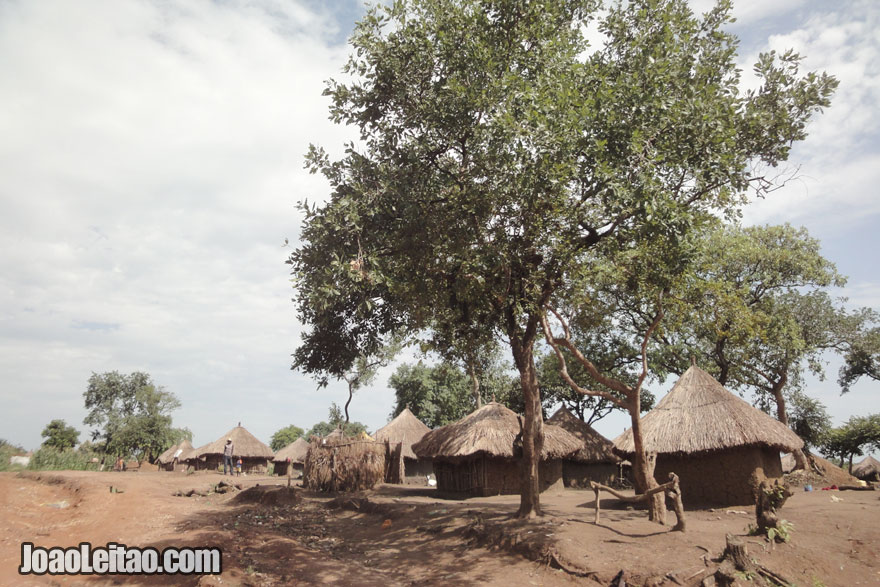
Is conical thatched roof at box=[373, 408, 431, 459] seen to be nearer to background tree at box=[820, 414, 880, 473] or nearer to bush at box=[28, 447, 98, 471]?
bush at box=[28, 447, 98, 471]

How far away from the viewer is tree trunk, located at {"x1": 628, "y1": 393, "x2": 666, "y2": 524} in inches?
440

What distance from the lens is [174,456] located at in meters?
40.1

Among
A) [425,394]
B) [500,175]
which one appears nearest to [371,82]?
[500,175]

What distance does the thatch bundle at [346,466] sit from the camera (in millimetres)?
19688

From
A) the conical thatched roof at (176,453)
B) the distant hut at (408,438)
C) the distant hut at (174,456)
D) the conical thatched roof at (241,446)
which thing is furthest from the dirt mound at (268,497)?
the conical thatched roof at (176,453)

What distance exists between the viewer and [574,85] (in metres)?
9.85

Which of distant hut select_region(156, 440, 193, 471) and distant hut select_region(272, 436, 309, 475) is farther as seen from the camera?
distant hut select_region(272, 436, 309, 475)

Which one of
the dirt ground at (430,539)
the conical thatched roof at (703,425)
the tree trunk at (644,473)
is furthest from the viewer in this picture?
the conical thatched roof at (703,425)

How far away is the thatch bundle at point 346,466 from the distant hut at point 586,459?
7.59 meters

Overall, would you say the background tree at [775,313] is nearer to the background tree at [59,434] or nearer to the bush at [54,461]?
the bush at [54,461]

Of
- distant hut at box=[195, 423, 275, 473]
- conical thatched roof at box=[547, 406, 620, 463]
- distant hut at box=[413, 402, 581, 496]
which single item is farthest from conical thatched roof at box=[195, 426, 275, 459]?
conical thatched roof at box=[547, 406, 620, 463]

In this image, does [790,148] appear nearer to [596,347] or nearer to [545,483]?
[545,483]

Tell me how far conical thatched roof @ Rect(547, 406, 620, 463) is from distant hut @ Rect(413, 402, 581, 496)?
3.13ft

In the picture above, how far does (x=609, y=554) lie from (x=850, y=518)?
20.7ft
